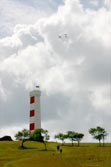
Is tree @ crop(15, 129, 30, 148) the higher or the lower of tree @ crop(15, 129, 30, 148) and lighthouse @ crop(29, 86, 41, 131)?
the lower

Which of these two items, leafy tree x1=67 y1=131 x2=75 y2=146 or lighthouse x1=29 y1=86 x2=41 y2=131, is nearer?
lighthouse x1=29 y1=86 x2=41 y2=131

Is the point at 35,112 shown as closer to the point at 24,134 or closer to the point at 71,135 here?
the point at 24,134

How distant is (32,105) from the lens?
472ft

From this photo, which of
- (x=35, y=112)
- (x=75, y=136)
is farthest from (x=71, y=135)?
(x=35, y=112)

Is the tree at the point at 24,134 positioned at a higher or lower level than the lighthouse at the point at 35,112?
lower

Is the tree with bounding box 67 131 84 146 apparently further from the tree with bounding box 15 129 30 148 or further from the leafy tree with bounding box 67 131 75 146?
the tree with bounding box 15 129 30 148

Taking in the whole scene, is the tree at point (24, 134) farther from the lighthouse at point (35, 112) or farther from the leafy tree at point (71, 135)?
the leafy tree at point (71, 135)

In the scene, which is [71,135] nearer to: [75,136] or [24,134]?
[75,136]

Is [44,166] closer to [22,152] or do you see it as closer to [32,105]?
[22,152]

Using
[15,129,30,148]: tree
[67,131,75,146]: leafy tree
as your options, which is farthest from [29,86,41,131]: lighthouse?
[67,131,75,146]: leafy tree

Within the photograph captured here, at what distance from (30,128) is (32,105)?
703cm

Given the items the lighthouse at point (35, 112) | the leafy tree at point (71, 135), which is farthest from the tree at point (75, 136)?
the lighthouse at point (35, 112)

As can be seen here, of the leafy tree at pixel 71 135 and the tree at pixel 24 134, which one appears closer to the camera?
the tree at pixel 24 134

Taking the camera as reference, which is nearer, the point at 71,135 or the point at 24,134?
the point at 24,134
